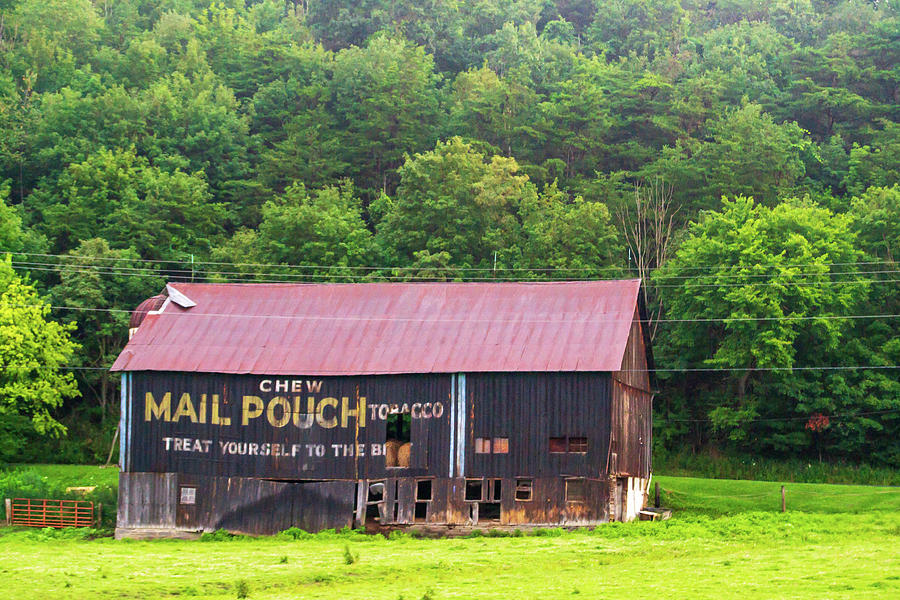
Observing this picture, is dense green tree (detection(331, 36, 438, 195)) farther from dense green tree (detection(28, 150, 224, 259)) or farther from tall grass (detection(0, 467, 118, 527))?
tall grass (detection(0, 467, 118, 527))

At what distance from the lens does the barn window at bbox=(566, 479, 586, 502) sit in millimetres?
43812

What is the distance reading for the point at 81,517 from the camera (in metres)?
46.9

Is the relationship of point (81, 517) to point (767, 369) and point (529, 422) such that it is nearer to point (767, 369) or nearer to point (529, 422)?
point (529, 422)

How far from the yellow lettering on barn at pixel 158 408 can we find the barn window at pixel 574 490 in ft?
49.4

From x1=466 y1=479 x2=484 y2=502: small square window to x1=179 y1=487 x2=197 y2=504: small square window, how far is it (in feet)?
33.3

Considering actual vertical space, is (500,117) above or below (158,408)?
above

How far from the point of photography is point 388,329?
4734 centimetres

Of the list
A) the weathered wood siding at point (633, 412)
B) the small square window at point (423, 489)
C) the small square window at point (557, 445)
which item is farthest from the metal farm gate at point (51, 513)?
the weathered wood siding at point (633, 412)

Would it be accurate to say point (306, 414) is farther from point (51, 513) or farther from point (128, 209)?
point (128, 209)

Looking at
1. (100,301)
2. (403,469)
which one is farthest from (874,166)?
(100,301)

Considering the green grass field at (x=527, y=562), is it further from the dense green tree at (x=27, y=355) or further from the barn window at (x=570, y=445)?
the dense green tree at (x=27, y=355)

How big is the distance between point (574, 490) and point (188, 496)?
46.8 feet

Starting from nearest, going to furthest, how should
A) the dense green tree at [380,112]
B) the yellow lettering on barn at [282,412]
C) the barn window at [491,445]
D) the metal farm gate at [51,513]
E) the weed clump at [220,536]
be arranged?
the weed clump at [220,536] → the barn window at [491,445] → the yellow lettering on barn at [282,412] → the metal farm gate at [51,513] → the dense green tree at [380,112]

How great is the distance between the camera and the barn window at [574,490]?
144ft
